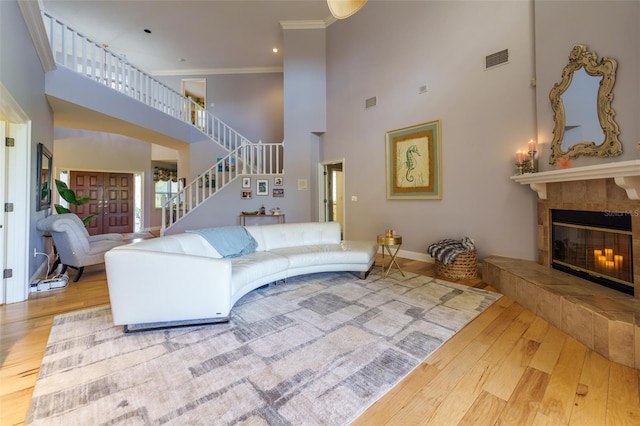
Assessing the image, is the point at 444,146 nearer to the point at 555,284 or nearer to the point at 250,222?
the point at 555,284

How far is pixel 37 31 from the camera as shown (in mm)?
3004

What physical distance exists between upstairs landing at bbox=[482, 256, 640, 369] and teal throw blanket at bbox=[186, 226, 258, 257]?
3037 millimetres

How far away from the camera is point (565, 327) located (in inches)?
83.7

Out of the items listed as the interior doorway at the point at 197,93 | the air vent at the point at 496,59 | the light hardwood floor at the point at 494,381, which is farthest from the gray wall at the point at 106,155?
the air vent at the point at 496,59

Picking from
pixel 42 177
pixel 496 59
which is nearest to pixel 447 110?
pixel 496 59

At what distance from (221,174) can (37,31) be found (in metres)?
4.30

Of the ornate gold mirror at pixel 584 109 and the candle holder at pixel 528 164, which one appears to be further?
the candle holder at pixel 528 164

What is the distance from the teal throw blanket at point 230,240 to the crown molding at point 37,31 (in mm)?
2697

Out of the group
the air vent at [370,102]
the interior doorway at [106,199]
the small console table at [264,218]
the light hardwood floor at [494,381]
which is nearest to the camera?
the light hardwood floor at [494,381]

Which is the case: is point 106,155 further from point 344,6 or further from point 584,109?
point 584,109

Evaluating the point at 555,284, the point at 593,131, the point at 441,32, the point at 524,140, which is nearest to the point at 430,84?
the point at 441,32

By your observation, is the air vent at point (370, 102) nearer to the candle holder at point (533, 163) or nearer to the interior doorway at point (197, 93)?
the candle holder at point (533, 163)

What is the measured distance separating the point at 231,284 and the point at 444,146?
12.5 ft

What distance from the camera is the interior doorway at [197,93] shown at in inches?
302
